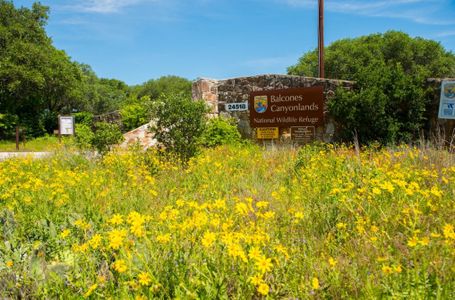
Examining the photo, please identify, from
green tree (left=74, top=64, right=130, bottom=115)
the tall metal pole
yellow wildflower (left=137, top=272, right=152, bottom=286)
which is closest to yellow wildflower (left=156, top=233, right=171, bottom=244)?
yellow wildflower (left=137, top=272, right=152, bottom=286)

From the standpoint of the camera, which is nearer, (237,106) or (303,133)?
(303,133)

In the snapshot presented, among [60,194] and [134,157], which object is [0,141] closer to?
[134,157]

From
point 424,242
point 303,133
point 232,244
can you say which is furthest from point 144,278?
point 303,133

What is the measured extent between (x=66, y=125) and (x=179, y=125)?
32.9 ft

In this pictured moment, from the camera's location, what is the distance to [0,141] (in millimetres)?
21000

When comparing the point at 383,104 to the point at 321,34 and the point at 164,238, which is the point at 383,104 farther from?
the point at 164,238

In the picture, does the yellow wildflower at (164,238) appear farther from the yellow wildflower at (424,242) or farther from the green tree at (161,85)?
the green tree at (161,85)

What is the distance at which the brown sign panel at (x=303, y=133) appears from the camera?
11.1m

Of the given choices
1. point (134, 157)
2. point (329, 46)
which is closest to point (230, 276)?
point (134, 157)

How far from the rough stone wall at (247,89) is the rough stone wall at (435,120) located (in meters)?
1.94

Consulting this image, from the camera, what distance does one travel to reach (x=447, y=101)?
30.4 ft

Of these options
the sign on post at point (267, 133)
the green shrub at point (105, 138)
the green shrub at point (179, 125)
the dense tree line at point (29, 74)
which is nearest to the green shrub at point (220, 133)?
the sign on post at point (267, 133)

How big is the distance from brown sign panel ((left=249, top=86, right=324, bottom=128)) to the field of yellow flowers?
20.0 feet

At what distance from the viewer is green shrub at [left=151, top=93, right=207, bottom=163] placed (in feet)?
26.8
